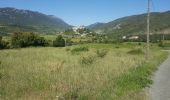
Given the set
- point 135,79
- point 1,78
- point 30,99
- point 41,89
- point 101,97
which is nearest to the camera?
point 30,99

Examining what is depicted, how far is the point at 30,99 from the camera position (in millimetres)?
9195

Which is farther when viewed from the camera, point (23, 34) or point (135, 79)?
point (23, 34)

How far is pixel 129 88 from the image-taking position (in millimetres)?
12375

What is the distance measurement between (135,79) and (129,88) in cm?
220

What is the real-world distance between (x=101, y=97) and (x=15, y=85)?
3.37 m

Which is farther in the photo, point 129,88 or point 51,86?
point 129,88

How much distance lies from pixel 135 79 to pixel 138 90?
2.27m

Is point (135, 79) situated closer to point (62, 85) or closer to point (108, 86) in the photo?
point (108, 86)

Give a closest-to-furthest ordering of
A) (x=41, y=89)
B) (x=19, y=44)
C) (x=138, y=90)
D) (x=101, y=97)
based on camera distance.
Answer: (x=101, y=97) → (x=41, y=89) → (x=138, y=90) → (x=19, y=44)

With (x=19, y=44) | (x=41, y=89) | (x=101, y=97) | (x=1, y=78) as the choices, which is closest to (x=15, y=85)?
(x=41, y=89)

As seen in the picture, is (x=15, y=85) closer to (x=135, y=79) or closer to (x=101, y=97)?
(x=101, y=97)

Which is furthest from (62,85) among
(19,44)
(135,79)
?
(19,44)

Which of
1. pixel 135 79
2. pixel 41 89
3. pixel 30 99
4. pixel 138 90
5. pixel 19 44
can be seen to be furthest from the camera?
pixel 19 44

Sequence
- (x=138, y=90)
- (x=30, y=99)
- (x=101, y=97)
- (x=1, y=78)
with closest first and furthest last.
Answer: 1. (x=30, y=99)
2. (x=101, y=97)
3. (x=138, y=90)
4. (x=1, y=78)
